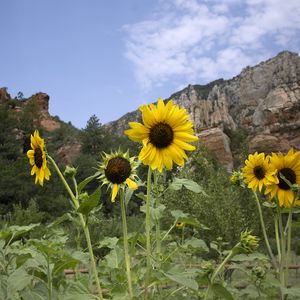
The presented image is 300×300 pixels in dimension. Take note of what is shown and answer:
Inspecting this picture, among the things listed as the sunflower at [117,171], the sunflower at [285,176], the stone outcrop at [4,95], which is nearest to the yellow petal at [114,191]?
the sunflower at [117,171]

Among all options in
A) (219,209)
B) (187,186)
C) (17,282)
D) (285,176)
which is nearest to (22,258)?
(17,282)

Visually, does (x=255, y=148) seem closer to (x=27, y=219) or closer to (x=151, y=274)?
(x=27, y=219)

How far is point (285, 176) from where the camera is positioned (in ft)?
7.90

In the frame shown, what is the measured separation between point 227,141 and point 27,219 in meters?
31.5

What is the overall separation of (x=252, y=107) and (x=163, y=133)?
70.7 m

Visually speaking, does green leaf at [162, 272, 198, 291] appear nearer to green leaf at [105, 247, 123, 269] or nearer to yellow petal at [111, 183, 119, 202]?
yellow petal at [111, 183, 119, 202]

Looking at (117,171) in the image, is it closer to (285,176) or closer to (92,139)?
(285,176)

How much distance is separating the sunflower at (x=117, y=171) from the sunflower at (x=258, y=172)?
1.01 meters

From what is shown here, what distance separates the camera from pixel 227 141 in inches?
1677

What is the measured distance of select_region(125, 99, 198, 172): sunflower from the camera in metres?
1.78

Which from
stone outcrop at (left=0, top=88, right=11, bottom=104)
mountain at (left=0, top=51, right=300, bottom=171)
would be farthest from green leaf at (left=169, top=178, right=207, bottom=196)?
stone outcrop at (left=0, top=88, right=11, bottom=104)

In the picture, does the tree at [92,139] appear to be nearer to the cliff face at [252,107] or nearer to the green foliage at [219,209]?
the cliff face at [252,107]

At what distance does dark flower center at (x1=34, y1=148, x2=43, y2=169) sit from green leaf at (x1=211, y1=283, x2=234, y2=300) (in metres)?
1.01

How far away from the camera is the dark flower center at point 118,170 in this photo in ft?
5.71
